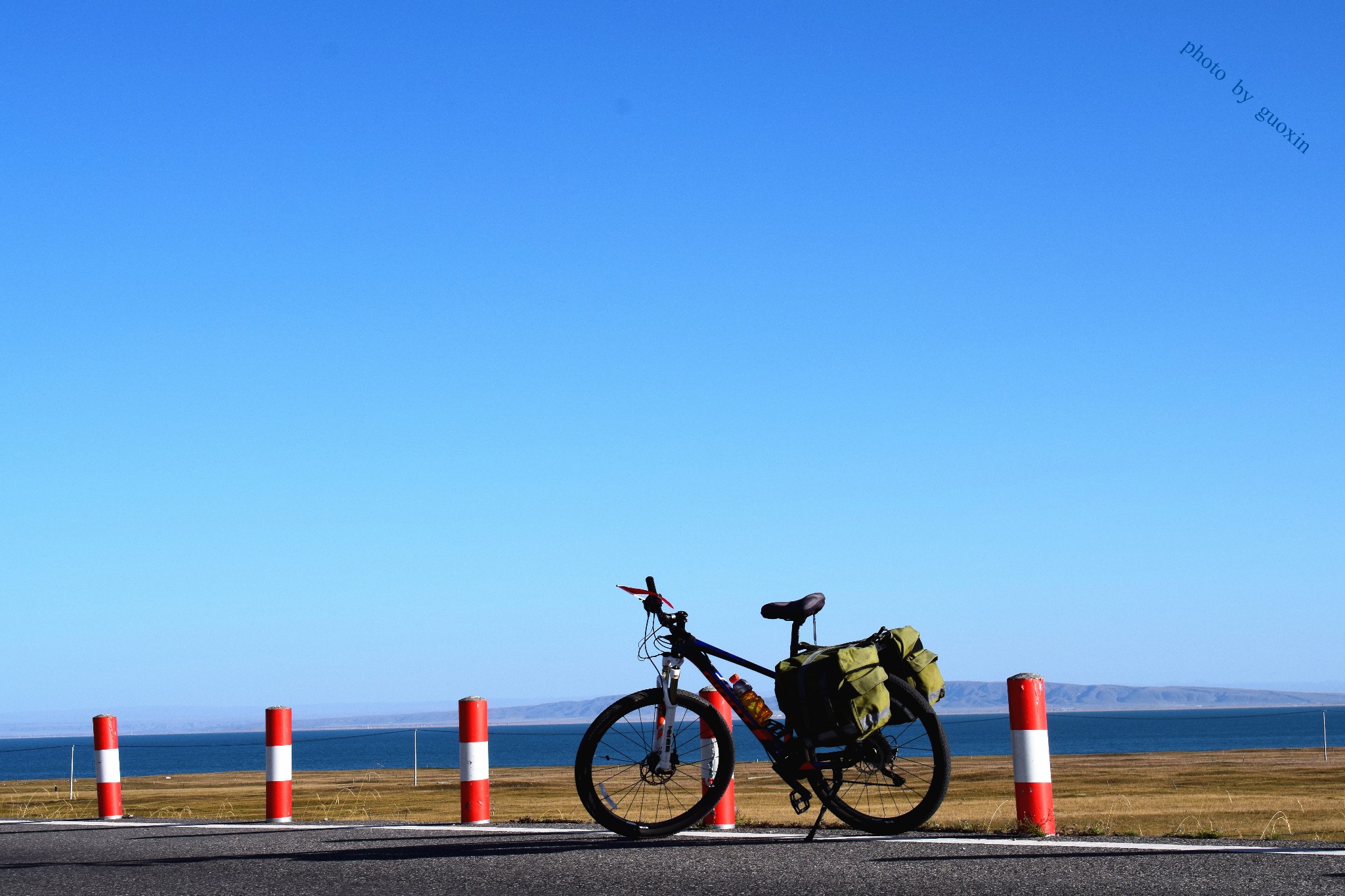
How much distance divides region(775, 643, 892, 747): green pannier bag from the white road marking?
21.9 inches

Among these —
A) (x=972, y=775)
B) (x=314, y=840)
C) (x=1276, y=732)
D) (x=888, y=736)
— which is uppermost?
(x=888, y=736)

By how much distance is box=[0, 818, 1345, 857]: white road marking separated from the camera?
18.3 ft

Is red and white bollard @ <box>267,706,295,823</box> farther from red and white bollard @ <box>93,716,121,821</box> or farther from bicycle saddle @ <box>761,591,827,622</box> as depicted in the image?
bicycle saddle @ <box>761,591,827,622</box>

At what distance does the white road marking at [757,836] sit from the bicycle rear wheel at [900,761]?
198mm

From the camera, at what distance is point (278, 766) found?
9.31 metres

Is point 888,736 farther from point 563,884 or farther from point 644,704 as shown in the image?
point 563,884

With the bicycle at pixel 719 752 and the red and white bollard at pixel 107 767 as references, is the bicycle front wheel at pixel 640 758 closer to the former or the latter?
the bicycle at pixel 719 752

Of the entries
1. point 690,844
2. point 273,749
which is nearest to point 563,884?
point 690,844

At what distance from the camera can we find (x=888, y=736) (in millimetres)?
6301

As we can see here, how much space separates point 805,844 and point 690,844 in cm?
56

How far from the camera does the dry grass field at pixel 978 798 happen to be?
15.6 m

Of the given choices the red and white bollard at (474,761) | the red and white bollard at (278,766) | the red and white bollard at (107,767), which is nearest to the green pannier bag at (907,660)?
the red and white bollard at (474,761)

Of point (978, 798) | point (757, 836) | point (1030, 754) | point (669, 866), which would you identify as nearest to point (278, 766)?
point (757, 836)

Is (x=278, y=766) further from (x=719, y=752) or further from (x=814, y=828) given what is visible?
(x=814, y=828)
